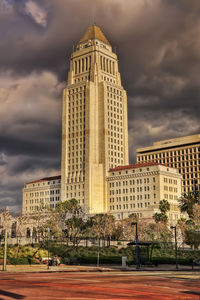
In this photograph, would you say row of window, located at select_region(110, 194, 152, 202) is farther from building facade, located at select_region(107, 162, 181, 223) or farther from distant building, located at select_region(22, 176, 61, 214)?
distant building, located at select_region(22, 176, 61, 214)

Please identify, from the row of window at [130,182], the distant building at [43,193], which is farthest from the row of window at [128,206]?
the distant building at [43,193]

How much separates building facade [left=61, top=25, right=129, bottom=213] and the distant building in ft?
28.9

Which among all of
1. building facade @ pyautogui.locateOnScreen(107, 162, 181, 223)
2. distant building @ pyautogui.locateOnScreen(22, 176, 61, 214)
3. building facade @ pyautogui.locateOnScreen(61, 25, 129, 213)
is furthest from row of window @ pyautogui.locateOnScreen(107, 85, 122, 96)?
distant building @ pyautogui.locateOnScreen(22, 176, 61, 214)

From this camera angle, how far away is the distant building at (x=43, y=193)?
18900 cm

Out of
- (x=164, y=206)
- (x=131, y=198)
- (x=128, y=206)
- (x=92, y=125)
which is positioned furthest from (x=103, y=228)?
(x=92, y=125)

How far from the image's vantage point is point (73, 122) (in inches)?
7402

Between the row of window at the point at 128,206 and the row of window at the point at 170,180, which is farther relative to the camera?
the row of window at the point at 170,180

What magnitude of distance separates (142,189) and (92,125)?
36.9 m

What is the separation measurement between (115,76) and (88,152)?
143 feet

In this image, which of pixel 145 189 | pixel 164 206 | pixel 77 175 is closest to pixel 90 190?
pixel 77 175

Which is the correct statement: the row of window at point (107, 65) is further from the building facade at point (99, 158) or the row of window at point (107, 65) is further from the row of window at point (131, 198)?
the row of window at point (131, 198)

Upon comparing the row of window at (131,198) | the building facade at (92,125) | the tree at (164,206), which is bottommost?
the tree at (164,206)

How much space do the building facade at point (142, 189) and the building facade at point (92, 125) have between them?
19.1 ft

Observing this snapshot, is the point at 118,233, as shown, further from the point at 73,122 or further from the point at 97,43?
the point at 97,43
